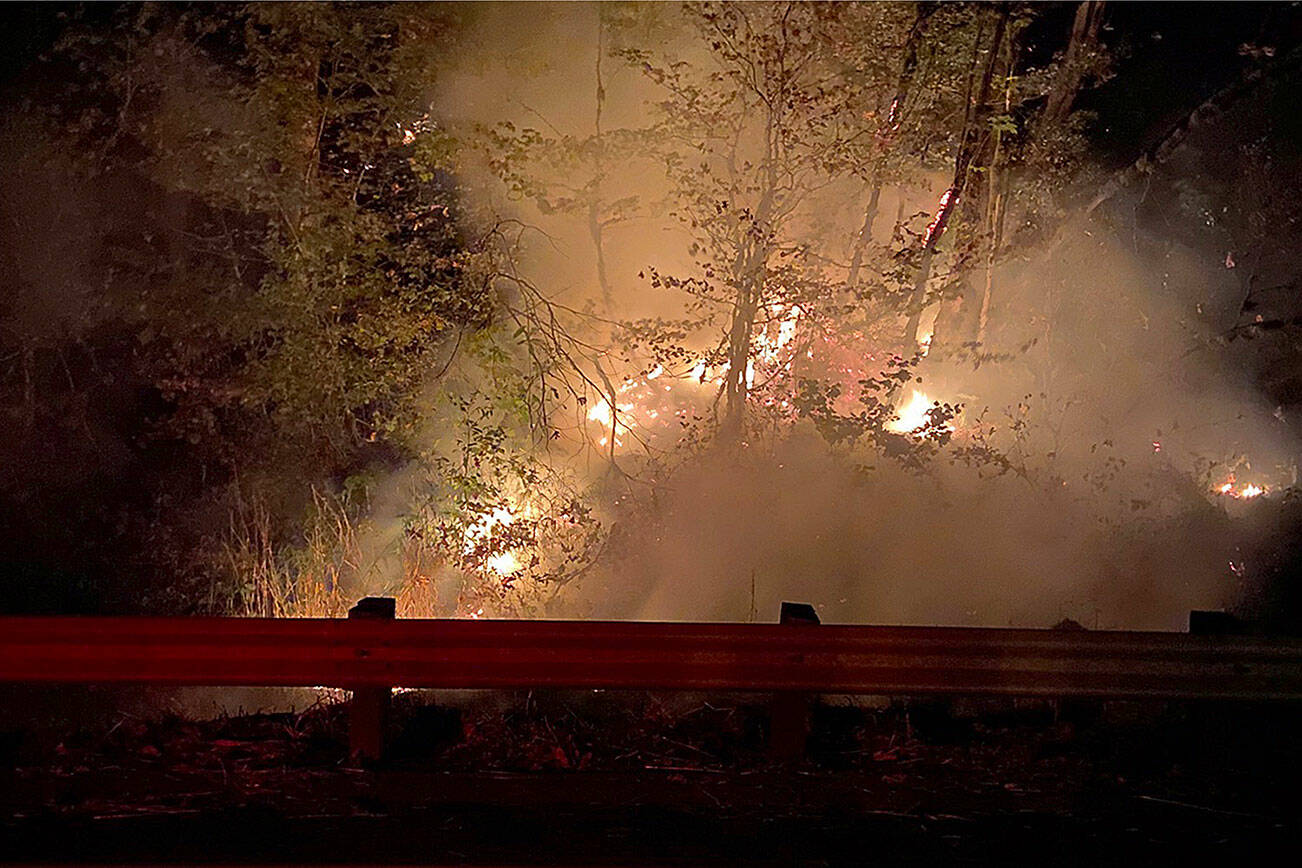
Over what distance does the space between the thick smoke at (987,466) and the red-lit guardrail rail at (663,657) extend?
16.3ft

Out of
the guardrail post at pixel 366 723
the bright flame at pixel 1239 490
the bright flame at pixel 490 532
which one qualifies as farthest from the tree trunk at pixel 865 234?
the guardrail post at pixel 366 723

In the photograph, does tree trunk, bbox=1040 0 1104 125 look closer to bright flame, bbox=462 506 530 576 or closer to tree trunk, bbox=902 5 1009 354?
tree trunk, bbox=902 5 1009 354

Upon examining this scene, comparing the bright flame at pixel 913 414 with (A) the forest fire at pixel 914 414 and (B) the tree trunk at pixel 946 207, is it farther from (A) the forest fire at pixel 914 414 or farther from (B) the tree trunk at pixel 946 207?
(B) the tree trunk at pixel 946 207

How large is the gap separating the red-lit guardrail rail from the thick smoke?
16.3ft

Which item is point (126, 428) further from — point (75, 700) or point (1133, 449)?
point (1133, 449)

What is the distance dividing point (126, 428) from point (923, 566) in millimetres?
7961

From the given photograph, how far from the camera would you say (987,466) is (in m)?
10.7

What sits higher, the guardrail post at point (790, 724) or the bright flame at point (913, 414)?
the bright flame at point (913, 414)

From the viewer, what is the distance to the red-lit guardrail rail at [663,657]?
15.1ft

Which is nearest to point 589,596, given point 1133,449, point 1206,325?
point 1133,449

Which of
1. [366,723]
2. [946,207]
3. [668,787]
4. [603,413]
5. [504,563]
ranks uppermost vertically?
[946,207]

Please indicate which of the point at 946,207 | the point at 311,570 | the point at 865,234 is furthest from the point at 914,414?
the point at 311,570

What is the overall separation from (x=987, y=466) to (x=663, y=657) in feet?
22.5

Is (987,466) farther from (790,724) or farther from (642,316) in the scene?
(790,724)
